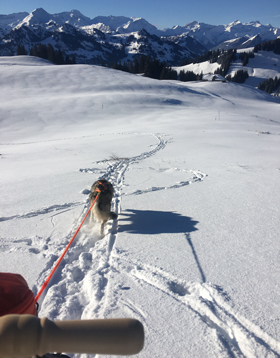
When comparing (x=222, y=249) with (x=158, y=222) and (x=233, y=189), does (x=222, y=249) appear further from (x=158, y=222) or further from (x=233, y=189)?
(x=233, y=189)

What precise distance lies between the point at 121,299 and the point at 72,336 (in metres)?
1.45

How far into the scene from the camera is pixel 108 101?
2191cm

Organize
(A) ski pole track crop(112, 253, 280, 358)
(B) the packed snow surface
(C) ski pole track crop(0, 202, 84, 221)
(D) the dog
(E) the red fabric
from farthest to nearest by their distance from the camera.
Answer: (C) ski pole track crop(0, 202, 84, 221)
(D) the dog
(B) the packed snow surface
(A) ski pole track crop(112, 253, 280, 358)
(E) the red fabric

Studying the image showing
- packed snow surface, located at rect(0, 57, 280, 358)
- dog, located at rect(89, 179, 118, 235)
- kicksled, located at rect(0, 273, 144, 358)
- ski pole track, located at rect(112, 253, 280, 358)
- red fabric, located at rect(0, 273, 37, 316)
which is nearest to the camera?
kicksled, located at rect(0, 273, 144, 358)

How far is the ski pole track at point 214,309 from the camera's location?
161 centimetres

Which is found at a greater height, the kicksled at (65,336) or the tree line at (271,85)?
the tree line at (271,85)

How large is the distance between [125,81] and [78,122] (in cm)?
1771

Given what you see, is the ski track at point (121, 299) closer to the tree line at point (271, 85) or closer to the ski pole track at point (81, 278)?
the ski pole track at point (81, 278)

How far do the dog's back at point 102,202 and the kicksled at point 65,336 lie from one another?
9.03 ft

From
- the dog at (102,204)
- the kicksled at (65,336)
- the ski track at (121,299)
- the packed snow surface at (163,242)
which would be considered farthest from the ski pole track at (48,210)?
the kicksled at (65,336)

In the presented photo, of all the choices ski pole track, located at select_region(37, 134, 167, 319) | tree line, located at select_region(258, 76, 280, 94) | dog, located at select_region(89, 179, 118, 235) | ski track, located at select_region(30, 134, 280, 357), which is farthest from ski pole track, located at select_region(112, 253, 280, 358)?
tree line, located at select_region(258, 76, 280, 94)

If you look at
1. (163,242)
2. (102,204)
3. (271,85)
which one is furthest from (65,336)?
(271,85)

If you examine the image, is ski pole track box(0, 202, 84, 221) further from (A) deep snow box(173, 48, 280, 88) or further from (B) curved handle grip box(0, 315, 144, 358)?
(A) deep snow box(173, 48, 280, 88)

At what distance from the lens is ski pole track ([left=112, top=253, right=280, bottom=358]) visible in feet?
5.29
